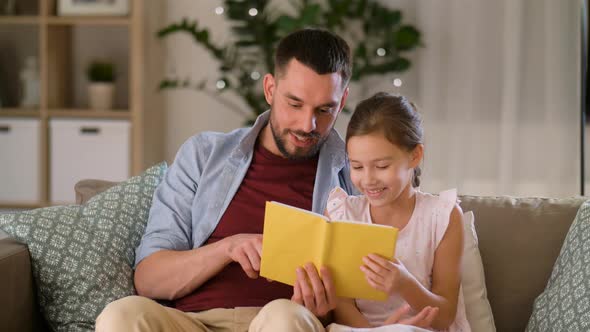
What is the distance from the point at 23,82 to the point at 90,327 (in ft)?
9.96

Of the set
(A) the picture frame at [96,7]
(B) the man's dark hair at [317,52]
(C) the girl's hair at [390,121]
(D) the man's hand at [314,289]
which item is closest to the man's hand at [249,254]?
(D) the man's hand at [314,289]

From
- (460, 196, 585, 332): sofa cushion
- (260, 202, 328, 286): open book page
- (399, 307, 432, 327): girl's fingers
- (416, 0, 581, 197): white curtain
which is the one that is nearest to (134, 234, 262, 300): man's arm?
(260, 202, 328, 286): open book page

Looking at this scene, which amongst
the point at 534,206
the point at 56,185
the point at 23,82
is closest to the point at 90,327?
the point at 534,206

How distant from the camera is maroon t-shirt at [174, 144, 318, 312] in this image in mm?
→ 2082

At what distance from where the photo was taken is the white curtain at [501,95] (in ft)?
15.5

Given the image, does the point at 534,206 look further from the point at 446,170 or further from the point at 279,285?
the point at 446,170

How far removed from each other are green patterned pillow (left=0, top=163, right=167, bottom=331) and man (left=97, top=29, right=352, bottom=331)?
0.06 meters

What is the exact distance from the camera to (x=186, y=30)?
14.9ft

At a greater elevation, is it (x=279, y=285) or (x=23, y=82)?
(x=23, y=82)

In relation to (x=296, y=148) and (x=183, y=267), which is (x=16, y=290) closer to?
(x=183, y=267)

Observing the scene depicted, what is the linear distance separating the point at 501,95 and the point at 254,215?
2.90m

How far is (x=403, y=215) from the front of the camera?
206 centimetres

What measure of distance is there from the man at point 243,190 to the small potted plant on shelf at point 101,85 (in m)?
2.57

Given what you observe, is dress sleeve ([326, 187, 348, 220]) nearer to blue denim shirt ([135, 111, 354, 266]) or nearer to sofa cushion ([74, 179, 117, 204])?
blue denim shirt ([135, 111, 354, 266])
